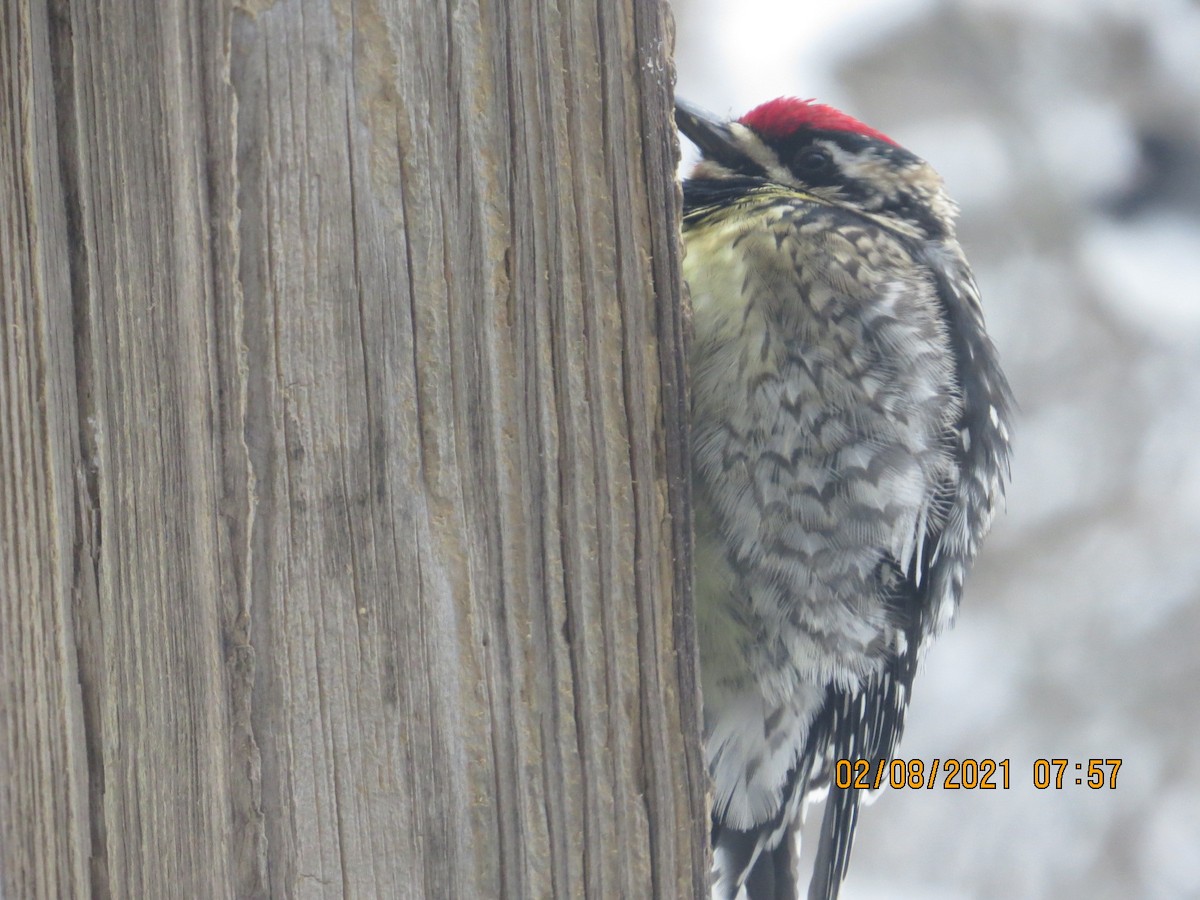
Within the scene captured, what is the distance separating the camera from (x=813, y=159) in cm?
262

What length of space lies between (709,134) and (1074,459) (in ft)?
14.2

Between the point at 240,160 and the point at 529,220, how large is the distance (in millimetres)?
296

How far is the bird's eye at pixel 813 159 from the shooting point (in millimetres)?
2615

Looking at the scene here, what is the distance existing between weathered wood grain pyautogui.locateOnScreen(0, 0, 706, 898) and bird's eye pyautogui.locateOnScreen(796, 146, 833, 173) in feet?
4.52

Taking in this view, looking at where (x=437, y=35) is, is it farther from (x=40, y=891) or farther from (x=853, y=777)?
(x=853, y=777)

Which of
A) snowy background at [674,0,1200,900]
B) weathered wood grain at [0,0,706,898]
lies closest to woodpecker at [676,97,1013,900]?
weathered wood grain at [0,0,706,898]

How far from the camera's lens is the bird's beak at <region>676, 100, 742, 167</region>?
8.42 feet

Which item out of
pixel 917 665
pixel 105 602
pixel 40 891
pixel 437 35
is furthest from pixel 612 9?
pixel 917 665
